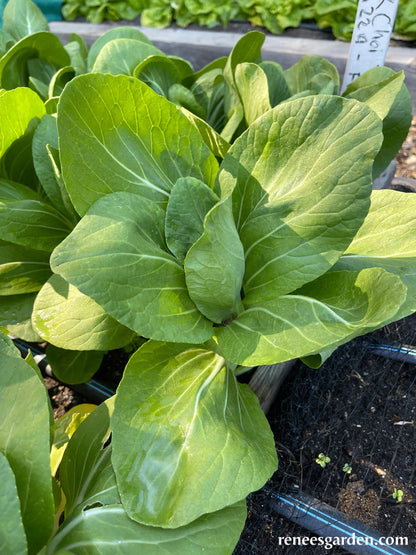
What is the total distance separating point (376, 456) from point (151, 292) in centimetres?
82

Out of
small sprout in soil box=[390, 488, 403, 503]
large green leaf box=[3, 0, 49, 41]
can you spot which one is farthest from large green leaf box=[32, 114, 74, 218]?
small sprout in soil box=[390, 488, 403, 503]

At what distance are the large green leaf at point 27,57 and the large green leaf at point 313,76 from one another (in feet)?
2.67

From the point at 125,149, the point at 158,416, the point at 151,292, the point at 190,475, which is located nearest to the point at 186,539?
the point at 190,475

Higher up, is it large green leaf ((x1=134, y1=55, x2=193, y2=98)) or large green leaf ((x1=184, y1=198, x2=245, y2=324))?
large green leaf ((x1=134, y1=55, x2=193, y2=98))

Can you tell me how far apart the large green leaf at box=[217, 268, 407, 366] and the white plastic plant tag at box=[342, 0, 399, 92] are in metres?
1.04

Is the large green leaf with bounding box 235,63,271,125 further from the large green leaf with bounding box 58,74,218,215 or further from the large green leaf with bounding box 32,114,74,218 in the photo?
the large green leaf with bounding box 32,114,74,218

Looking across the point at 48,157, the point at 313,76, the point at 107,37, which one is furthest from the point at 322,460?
the point at 107,37

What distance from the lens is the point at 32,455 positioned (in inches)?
33.1

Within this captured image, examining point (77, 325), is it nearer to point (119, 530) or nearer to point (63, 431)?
point (63, 431)

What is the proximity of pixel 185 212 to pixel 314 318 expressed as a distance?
0.34m

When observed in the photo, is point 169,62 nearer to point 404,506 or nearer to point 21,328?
point 21,328

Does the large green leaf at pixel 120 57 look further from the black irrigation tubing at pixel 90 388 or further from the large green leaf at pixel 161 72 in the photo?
the black irrigation tubing at pixel 90 388

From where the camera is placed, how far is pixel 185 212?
1.00m

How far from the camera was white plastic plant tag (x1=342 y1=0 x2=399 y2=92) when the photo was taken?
5.16 ft
